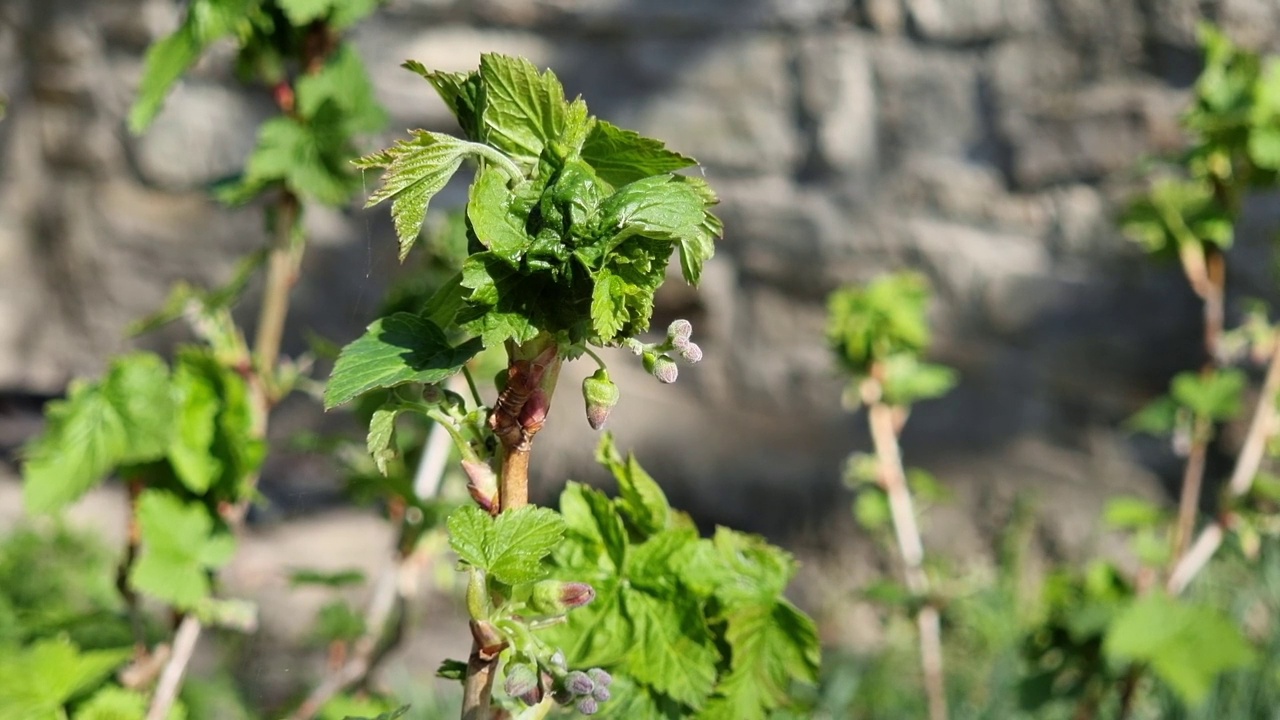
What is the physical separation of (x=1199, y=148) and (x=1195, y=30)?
2.27 ft

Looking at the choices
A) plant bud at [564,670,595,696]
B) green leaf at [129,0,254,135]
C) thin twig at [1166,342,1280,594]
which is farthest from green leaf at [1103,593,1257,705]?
green leaf at [129,0,254,135]

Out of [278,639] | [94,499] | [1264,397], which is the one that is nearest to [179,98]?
[94,499]

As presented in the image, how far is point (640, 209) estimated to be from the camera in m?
0.46

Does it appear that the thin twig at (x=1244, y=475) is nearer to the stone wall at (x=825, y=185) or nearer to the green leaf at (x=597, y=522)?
the stone wall at (x=825, y=185)

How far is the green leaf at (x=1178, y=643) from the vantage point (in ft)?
3.61

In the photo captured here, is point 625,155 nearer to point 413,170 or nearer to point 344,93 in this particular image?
point 413,170

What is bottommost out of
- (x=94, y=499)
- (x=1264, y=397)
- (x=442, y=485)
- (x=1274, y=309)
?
(x=94, y=499)

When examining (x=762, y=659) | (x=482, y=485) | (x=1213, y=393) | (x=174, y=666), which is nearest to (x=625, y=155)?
(x=482, y=485)

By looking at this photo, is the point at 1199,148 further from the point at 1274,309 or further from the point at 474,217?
the point at 474,217

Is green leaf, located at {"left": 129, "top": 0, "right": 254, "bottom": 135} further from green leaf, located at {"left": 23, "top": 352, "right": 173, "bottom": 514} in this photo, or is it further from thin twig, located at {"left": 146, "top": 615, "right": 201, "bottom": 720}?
thin twig, located at {"left": 146, "top": 615, "right": 201, "bottom": 720}

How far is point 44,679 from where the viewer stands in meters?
0.77

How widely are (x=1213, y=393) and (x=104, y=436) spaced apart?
3.46ft

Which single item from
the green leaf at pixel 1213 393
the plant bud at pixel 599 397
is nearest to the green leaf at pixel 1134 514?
the green leaf at pixel 1213 393

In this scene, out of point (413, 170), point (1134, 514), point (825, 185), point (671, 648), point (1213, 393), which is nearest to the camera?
point (413, 170)
